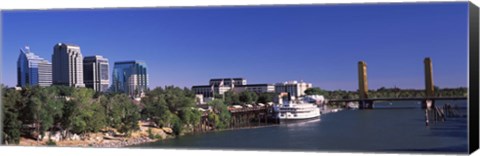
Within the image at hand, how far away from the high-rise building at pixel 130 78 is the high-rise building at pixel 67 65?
0.42 metres

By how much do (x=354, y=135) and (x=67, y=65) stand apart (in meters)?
3.43

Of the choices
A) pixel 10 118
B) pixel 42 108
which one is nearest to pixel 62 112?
pixel 42 108

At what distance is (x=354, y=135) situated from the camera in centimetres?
851

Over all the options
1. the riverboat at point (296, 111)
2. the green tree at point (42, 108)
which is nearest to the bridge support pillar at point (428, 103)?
the riverboat at point (296, 111)

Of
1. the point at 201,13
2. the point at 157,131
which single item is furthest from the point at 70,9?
the point at 157,131

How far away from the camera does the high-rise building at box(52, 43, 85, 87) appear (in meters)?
8.42

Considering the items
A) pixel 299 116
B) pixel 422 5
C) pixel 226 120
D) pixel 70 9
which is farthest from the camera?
pixel 299 116

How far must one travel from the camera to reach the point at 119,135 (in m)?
9.43

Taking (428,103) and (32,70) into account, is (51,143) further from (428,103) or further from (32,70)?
(428,103)

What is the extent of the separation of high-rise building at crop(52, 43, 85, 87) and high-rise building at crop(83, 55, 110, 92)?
0.07 metres

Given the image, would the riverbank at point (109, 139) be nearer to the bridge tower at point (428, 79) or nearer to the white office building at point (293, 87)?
the white office building at point (293, 87)

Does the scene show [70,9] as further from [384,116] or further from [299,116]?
[384,116]

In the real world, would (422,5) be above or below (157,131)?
above

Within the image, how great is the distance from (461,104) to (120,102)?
4.18 meters
